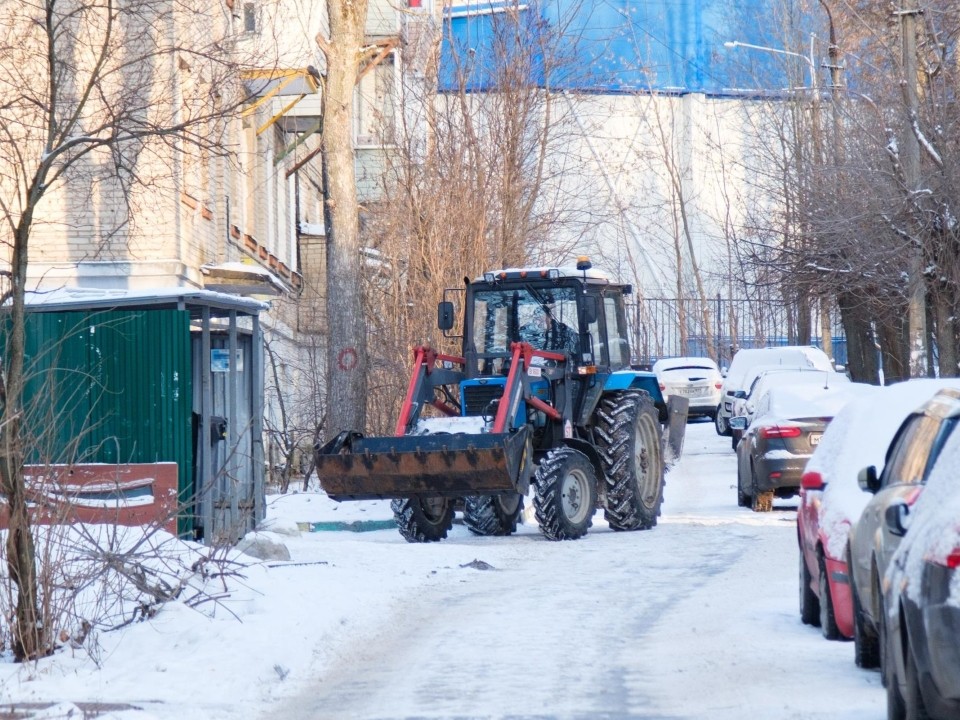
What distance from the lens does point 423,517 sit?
15.8m

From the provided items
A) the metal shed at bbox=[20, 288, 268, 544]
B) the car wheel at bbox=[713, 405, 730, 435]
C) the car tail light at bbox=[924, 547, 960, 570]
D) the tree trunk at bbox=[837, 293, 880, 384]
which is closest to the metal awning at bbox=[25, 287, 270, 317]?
the metal shed at bbox=[20, 288, 268, 544]

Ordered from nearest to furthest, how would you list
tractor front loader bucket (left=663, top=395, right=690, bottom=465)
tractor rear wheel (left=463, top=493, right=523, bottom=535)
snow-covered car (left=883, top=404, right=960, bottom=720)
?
snow-covered car (left=883, top=404, right=960, bottom=720) → tractor rear wheel (left=463, top=493, right=523, bottom=535) → tractor front loader bucket (left=663, top=395, right=690, bottom=465)

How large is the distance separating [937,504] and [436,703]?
280 centimetres

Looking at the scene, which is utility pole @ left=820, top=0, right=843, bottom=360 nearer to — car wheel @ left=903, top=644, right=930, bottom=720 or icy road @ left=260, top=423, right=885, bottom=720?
icy road @ left=260, top=423, right=885, bottom=720

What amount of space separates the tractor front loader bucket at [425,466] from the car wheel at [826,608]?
5.76 meters

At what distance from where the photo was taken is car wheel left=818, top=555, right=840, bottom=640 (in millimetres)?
8594

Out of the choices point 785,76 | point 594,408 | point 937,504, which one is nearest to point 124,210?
point 594,408

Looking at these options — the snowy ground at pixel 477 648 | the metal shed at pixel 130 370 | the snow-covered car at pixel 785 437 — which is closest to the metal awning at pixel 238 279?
the snow-covered car at pixel 785 437

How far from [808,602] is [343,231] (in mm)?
12776

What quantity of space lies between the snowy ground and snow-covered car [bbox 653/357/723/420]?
66.2 ft

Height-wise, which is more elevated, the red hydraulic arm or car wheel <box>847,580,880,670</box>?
the red hydraulic arm

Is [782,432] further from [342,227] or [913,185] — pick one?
[342,227]

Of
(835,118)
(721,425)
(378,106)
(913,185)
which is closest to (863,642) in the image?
(913,185)

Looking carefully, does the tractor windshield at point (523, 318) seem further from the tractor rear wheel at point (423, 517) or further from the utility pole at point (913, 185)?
the utility pole at point (913, 185)
